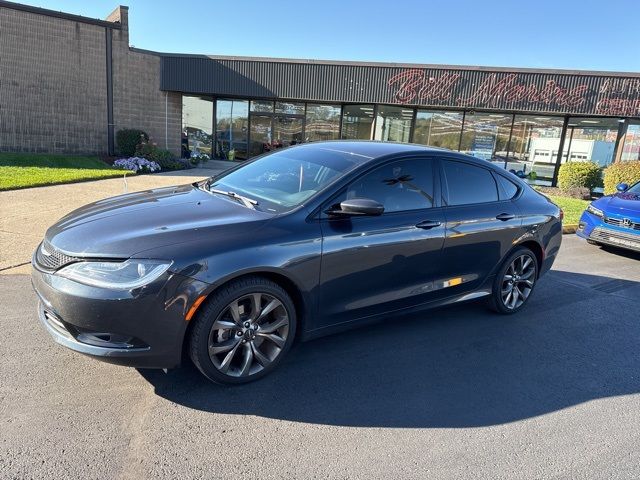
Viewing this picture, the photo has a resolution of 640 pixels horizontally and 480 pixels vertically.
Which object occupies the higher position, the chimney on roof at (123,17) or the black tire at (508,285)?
the chimney on roof at (123,17)

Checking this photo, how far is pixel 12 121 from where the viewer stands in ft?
49.5

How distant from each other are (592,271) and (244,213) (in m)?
5.86

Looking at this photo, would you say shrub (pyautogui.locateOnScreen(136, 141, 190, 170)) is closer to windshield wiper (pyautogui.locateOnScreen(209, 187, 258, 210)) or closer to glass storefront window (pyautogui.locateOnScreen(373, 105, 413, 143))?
glass storefront window (pyautogui.locateOnScreen(373, 105, 413, 143))

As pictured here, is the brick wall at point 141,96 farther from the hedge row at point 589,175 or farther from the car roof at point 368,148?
the car roof at point 368,148

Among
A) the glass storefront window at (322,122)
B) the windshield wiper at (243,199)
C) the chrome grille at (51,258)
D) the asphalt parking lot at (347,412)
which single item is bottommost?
the asphalt parking lot at (347,412)

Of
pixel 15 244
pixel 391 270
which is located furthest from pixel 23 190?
pixel 391 270

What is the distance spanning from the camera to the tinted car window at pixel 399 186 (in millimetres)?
3705

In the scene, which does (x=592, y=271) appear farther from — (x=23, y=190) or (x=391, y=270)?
(x=23, y=190)

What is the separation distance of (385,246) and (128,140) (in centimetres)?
1544

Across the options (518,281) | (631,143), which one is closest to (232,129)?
(631,143)

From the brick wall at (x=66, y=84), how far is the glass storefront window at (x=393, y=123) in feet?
29.5

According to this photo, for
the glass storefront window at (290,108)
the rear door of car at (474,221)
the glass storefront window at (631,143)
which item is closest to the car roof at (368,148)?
the rear door of car at (474,221)

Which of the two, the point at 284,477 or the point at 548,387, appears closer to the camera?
the point at 284,477

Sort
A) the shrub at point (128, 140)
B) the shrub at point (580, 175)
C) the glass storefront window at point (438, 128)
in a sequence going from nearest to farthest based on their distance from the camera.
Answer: the shrub at point (580, 175) < the shrub at point (128, 140) < the glass storefront window at point (438, 128)
